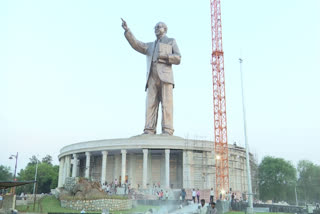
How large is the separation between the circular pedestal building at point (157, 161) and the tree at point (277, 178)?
19982 mm

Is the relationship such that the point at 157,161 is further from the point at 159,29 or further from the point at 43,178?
the point at 43,178

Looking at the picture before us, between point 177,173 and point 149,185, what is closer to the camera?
point 149,185

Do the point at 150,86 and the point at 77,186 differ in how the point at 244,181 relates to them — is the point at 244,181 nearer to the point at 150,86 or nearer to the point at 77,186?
Answer: the point at 150,86

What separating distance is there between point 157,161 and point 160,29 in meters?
16.1

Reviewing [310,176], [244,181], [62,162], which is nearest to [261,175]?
[310,176]

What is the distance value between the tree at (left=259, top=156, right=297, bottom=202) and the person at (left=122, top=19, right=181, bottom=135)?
102ft

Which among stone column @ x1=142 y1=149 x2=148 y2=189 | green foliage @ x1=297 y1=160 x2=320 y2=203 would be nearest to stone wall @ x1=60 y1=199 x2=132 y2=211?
stone column @ x1=142 y1=149 x2=148 y2=189

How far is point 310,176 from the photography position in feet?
209

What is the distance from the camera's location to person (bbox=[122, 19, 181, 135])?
38062mm

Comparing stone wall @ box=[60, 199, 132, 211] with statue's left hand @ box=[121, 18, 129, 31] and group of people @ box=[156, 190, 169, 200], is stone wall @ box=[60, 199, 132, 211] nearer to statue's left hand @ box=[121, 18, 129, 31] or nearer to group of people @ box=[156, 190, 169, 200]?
group of people @ box=[156, 190, 169, 200]

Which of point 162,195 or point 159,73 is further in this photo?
point 159,73

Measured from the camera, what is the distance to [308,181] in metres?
63.7

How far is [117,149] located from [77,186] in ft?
43.8

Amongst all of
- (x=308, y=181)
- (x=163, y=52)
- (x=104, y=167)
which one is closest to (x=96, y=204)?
(x=104, y=167)
